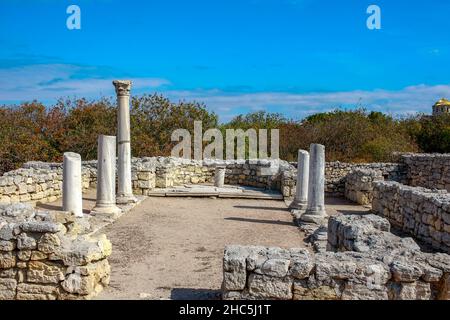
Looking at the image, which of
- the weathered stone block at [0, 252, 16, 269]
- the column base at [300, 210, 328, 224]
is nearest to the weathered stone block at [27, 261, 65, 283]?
the weathered stone block at [0, 252, 16, 269]

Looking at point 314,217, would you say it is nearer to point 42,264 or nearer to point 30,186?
point 42,264

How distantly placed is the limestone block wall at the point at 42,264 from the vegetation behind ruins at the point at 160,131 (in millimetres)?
17986

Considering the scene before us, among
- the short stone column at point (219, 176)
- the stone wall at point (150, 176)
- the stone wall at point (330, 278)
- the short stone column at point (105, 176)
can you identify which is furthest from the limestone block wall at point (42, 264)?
the short stone column at point (219, 176)

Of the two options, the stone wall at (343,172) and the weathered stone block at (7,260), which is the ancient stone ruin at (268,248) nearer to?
the weathered stone block at (7,260)

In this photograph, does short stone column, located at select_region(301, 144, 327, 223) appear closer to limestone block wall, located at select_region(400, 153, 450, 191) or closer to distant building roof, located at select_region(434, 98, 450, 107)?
limestone block wall, located at select_region(400, 153, 450, 191)

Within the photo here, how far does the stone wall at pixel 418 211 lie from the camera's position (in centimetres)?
872

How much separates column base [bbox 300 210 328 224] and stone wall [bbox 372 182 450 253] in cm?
194

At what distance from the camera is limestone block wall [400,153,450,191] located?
57.1 feet

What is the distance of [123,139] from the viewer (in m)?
13.8
